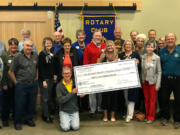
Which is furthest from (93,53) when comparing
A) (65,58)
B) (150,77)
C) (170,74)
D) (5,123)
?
(5,123)

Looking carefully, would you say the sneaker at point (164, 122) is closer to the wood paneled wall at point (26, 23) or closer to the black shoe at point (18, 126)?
the black shoe at point (18, 126)

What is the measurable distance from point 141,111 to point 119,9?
2708mm

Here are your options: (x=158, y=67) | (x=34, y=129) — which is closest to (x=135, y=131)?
(x=158, y=67)

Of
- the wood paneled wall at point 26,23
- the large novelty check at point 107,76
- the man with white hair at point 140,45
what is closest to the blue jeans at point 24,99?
the large novelty check at point 107,76

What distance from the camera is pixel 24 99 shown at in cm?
386

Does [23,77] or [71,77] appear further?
[71,77]

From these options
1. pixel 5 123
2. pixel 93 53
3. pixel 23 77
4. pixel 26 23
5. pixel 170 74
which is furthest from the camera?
pixel 26 23

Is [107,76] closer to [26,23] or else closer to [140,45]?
[140,45]

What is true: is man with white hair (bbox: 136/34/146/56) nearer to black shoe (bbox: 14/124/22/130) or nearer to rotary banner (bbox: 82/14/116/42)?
rotary banner (bbox: 82/14/116/42)

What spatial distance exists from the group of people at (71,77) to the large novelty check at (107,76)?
0.48 ft

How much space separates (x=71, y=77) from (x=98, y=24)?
6.52ft

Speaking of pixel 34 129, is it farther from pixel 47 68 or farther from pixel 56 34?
pixel 56 34

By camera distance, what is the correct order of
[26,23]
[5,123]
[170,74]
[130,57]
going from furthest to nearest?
1. [26,23]
2. [130,57]
3. [5,123]
4. [170,74]

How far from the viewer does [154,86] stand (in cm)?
408
